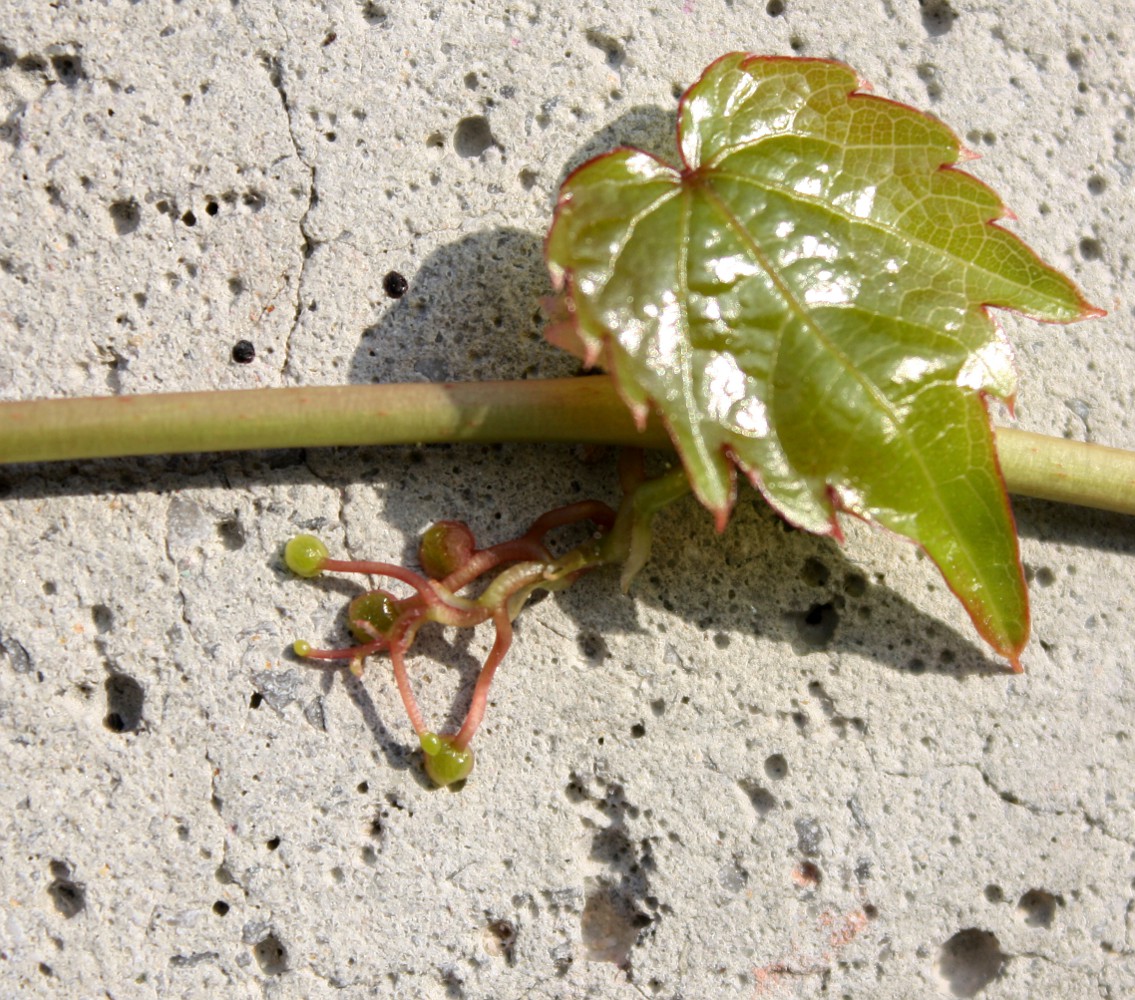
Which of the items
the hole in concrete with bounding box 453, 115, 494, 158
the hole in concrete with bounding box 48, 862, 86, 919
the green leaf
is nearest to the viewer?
the green leaf

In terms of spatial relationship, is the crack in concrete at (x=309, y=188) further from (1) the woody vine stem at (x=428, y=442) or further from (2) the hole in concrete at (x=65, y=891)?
(2) the hole in concrete at (x=65, y=891)

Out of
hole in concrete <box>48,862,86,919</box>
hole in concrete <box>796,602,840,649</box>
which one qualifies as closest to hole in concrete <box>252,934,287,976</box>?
hole in concrete <box>48,862,86,919</box>

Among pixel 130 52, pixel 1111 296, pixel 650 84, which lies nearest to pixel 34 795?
pixel 130 52

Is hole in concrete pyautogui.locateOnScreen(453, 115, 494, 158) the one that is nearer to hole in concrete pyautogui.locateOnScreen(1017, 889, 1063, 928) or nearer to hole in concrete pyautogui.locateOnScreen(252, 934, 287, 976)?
hole in concrete pyautogui.locateOnScreen(252, 934, 287, 976)

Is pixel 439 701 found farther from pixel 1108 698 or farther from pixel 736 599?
pixel 1108 698

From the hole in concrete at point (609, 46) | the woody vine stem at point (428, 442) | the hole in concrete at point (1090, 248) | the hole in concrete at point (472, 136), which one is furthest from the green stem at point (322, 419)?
the hole in concrete at point (1090, 248)

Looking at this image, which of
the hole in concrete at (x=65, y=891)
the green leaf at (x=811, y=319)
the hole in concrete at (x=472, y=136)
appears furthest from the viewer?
the hole in concrete at (x=472, y=136)

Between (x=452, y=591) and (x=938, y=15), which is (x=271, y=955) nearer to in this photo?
(x=452, y=591)
